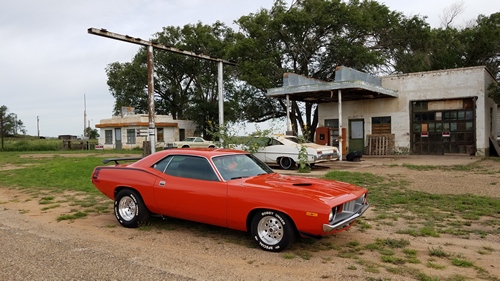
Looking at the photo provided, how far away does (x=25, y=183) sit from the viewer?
1218cm

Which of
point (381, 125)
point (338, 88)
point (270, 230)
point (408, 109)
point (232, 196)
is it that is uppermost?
point (338, 88)

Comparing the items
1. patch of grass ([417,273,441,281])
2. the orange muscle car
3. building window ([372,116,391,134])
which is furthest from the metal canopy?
→ patch of grass ([417,273,441,281])

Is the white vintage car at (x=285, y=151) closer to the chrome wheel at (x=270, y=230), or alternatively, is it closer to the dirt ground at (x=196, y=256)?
the dirt ground at (x=196, y=256)

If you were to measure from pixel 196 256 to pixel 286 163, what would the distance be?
9.95m

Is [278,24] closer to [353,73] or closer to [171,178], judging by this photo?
[353,73]

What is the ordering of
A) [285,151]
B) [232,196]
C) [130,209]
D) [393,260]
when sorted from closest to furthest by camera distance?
[393,260]
[232,196]
[130,209]
[285,151]

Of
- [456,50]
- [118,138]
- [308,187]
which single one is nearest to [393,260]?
[308,187]

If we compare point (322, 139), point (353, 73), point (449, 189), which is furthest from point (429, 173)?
point (322, 139)

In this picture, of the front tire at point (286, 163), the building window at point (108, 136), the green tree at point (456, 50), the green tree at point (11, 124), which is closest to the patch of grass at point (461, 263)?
the front tire at point (286, 163)

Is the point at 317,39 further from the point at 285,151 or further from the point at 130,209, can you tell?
the point at 130,209

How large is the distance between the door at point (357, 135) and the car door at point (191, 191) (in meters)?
17.0

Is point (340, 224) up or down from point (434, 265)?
up

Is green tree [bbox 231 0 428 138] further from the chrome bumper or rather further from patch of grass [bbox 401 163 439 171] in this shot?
the chrome bumper

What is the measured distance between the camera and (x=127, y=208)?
6.37 meters
